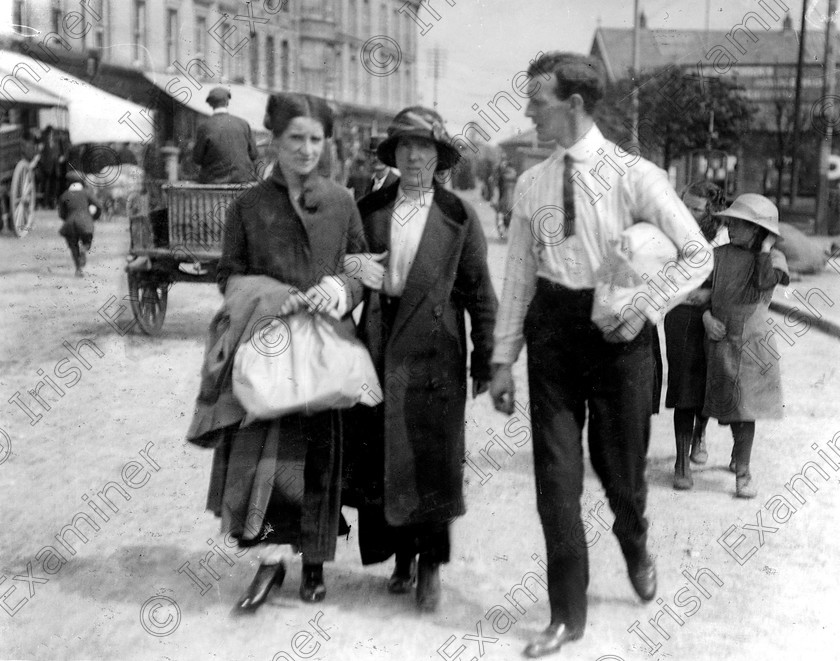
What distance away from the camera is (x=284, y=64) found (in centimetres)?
561

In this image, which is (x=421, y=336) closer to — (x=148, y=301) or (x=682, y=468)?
(x=682, y=468)

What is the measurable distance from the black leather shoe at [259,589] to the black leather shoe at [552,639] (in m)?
0.99

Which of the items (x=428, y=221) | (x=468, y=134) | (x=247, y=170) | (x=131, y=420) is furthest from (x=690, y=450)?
(x=247, y=170)

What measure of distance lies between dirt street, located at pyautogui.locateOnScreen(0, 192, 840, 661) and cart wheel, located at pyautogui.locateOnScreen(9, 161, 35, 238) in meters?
9.54

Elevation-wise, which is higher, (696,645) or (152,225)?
(152,225)

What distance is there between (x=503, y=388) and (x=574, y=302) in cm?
40

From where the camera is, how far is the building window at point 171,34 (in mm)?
6733

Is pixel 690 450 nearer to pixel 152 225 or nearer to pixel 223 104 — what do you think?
pixel 223 104

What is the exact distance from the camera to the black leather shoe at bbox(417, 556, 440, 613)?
3.91 metres

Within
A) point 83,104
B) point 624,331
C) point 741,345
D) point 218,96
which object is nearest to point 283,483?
point 624,331

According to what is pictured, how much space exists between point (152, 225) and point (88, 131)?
10.0 meters

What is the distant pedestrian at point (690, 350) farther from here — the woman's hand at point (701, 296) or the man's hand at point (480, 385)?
the man's hand at point (480, 385)

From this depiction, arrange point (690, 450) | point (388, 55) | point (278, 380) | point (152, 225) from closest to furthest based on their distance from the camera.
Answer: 1. point (278, 380)
2. point (388, 55)
3. point (690, 450)
4. point (152, 225)

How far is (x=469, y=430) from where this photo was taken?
22.0ft
